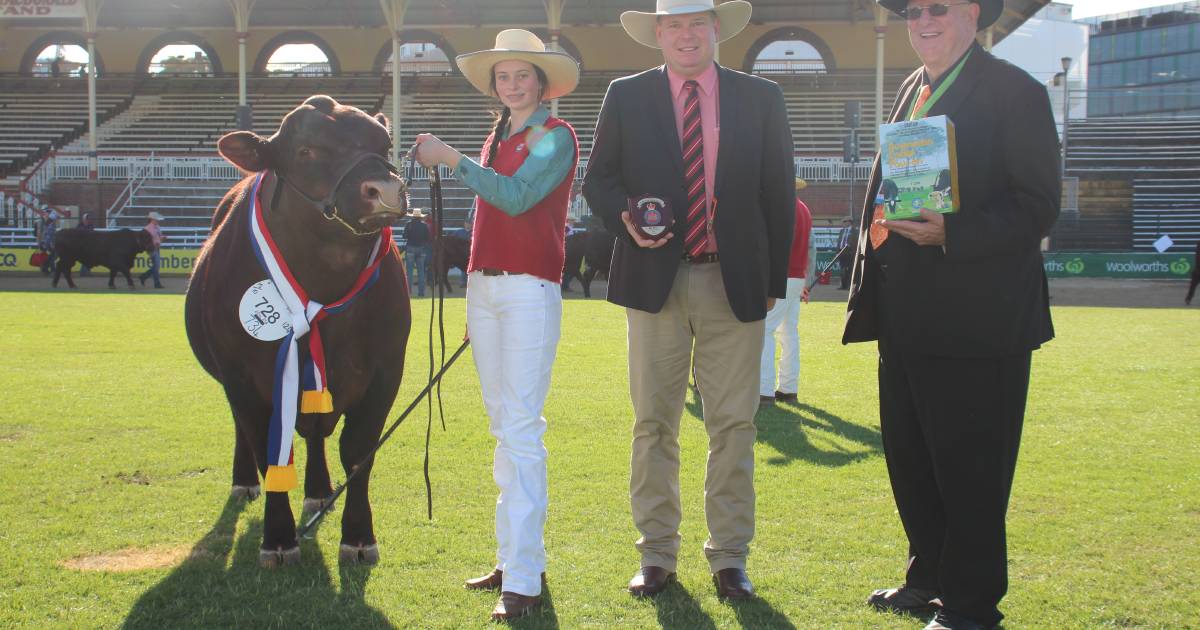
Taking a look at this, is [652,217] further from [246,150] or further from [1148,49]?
[1148,49]

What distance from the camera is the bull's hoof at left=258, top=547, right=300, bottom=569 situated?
4262 millimetres

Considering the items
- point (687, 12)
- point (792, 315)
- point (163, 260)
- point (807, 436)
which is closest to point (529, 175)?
point (687, 12)

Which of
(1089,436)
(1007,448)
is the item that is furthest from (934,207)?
(1089,436)

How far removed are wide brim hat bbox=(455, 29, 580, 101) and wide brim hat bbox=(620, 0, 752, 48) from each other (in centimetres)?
30

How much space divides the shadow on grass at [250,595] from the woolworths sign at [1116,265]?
25991 millimetres

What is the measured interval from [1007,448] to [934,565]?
575 mm

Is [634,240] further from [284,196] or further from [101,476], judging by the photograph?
[101,476]

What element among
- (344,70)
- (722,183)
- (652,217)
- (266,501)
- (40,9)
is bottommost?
(266,501)

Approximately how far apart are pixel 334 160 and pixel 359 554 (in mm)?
1596

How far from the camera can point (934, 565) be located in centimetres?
379

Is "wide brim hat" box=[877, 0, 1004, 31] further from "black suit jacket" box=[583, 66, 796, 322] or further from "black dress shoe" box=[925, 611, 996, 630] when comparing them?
"black dress shoe" box=[925, 611, 996, 630]

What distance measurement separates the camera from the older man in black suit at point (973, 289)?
3.31 meters

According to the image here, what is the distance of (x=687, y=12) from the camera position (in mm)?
3826

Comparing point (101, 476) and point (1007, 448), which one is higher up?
point (1007, 448)
